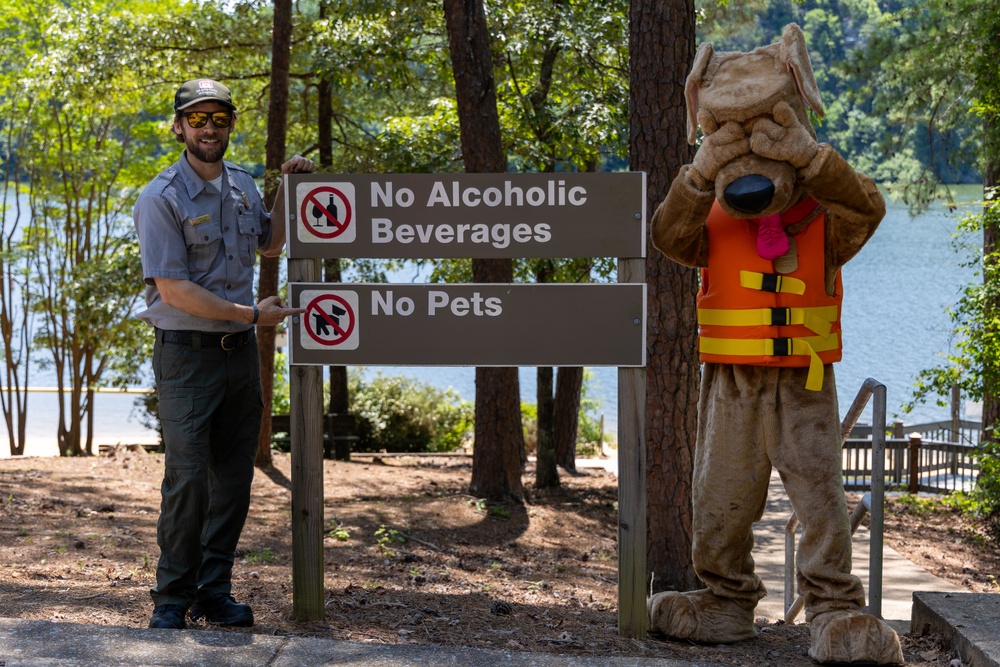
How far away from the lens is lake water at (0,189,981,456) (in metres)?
21.6

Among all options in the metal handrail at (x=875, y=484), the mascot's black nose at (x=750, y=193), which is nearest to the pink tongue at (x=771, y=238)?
the mascot's black nose at (x=750, y=193)

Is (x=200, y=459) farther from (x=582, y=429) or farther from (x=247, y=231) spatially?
(x=582, y=429)

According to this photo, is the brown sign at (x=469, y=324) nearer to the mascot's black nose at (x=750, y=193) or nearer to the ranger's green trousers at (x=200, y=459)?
the ranger's green trousers at (x=200, y=459)

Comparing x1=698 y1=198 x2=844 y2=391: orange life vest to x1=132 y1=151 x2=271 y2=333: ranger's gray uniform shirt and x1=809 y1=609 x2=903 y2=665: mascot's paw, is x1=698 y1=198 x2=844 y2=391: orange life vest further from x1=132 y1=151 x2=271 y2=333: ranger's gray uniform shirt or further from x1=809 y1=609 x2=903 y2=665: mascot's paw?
x1=132 y1=151 x2=271 y2=333: ranger's gray uniform shirt

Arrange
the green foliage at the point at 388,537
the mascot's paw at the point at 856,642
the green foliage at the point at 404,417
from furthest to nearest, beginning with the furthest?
the green foliage at the point at 404,417 < the green foliage at the point at 388,537 < the mascot's paw at the point at 856,642

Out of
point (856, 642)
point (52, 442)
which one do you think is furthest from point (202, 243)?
point (52, 442)

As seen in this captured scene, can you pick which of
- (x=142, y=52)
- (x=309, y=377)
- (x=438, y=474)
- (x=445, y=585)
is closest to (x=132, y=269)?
(x=142, y=52)

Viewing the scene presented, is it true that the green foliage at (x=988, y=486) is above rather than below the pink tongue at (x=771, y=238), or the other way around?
below

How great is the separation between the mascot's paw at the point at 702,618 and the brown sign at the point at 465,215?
4.45 ft

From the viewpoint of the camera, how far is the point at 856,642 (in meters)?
3.66

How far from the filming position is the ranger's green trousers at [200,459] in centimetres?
382

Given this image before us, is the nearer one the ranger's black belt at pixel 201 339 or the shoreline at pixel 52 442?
the ranger's black belt at pixel 201 339

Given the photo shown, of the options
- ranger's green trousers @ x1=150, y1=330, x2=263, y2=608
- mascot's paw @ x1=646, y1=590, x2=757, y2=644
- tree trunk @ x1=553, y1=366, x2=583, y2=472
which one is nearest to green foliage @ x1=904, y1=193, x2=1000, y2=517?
tree trunk @ x1=553, y1=366, x2=583, y2=472

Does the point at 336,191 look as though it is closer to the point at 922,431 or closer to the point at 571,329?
the point at 571,329
